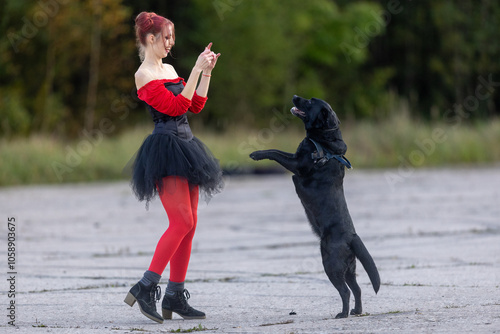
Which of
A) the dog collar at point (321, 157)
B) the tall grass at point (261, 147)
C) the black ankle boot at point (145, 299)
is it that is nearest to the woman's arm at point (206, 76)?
the dog collar at point (321, 157)

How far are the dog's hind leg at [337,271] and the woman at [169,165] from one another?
841 millimetres

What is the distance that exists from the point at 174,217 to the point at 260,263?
9.01 ft

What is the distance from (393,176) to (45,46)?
48.2 ft

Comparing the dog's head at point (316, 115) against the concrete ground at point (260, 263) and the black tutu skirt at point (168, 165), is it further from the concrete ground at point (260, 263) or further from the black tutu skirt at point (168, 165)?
the concrete ground at point (260, 263)

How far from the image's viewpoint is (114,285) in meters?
6.67

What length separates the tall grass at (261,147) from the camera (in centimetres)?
1858

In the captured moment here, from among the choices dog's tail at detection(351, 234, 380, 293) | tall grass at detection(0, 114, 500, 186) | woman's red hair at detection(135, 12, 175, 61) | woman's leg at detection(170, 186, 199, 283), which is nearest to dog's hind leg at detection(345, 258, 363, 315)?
dog's tail at detection(351, 234, 380, 293)

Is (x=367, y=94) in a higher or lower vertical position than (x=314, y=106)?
higher

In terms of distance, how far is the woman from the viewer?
17.3 feet

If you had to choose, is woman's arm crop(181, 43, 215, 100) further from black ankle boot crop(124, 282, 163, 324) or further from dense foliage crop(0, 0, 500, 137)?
dense foliage crop(0, 0, 500, 137)

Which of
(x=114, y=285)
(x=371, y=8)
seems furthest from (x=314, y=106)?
(x=371, y=8)

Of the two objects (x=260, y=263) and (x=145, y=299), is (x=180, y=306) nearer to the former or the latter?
(x=145, y=299)

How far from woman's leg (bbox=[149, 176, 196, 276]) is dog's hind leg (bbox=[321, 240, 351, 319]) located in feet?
2.82

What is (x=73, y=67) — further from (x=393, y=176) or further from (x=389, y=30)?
(x=389, y=30)
